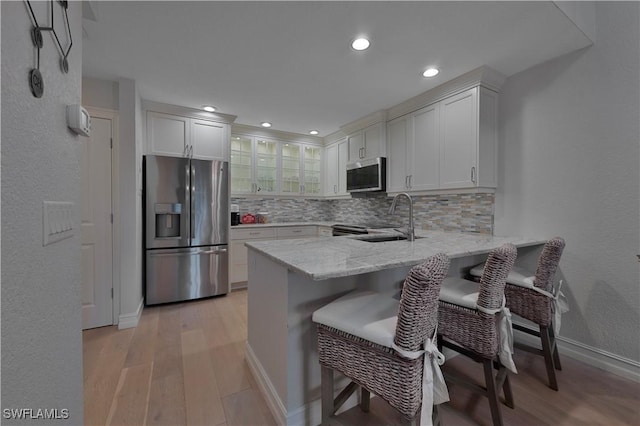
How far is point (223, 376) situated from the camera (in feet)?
6.01

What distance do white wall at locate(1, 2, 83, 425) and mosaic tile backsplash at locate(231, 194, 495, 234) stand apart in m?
2.99

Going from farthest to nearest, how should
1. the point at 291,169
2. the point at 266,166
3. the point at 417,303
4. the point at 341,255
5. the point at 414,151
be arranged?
the point at 291,169
the point at 266,166
the point at 414,151
the point at 341,255
the point at 417,303

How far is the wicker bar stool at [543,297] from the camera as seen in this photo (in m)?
1.69

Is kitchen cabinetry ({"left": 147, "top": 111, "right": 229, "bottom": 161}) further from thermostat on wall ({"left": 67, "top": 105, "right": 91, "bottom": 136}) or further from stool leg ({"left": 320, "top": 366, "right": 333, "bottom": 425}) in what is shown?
stool leg ({"left": 320, "top": 366, "right": 333, "bottom": 425})

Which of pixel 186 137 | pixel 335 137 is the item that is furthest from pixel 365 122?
pixel 186 137

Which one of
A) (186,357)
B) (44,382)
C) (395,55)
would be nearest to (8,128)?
(44,382)

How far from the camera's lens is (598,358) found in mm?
1969

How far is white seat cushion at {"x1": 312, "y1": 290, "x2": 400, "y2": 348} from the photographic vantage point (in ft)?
3.43

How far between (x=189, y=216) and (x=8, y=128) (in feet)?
9.14

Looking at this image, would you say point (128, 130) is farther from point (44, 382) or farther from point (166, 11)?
point (44, 382)

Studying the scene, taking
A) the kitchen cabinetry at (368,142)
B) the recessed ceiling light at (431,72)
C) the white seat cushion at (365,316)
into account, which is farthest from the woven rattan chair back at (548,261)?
the kitchen cabinetry at (368,142)

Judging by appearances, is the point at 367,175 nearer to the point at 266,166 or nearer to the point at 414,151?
the point at 414,151

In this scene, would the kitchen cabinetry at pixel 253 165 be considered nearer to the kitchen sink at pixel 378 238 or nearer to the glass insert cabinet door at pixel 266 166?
the glass insert cabinet door at pixel 266 166

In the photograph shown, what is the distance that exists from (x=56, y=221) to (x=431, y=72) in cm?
272
